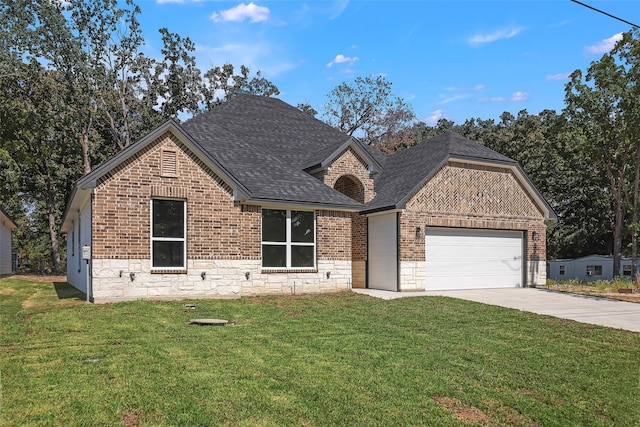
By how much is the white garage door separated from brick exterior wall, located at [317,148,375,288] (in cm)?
286

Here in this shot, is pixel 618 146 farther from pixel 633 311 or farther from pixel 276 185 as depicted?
pixel 276 185

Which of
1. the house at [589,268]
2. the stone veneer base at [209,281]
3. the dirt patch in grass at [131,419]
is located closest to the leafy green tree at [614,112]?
the house at [589,268]

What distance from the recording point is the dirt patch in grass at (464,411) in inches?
214

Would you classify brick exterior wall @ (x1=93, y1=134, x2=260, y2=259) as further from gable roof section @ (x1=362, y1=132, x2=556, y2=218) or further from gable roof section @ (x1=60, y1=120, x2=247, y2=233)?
gable roof section @ (x1=362, y1=132, x2=556, y2=218)

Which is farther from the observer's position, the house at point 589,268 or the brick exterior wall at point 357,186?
the house at point 589,268

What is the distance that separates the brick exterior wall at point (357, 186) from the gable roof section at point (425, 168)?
2.18 feet

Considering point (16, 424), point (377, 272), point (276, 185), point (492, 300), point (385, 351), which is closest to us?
point (16, 424)

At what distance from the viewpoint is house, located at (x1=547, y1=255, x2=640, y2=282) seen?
30656mm

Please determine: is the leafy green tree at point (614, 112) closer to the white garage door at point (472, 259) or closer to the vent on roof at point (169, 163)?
the white garage door at point (472, 259)

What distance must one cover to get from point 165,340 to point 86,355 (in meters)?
1.49

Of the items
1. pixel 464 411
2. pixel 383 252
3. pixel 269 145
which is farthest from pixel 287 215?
pixel 464 411

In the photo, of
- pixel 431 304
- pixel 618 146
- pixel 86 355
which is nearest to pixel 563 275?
pixel 618 146

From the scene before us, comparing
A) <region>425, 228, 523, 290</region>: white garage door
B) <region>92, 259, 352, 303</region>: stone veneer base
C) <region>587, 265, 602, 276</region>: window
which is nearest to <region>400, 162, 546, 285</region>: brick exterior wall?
<region>425, 228, 523, 290</region>: white garage door

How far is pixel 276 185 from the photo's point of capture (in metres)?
17.5
